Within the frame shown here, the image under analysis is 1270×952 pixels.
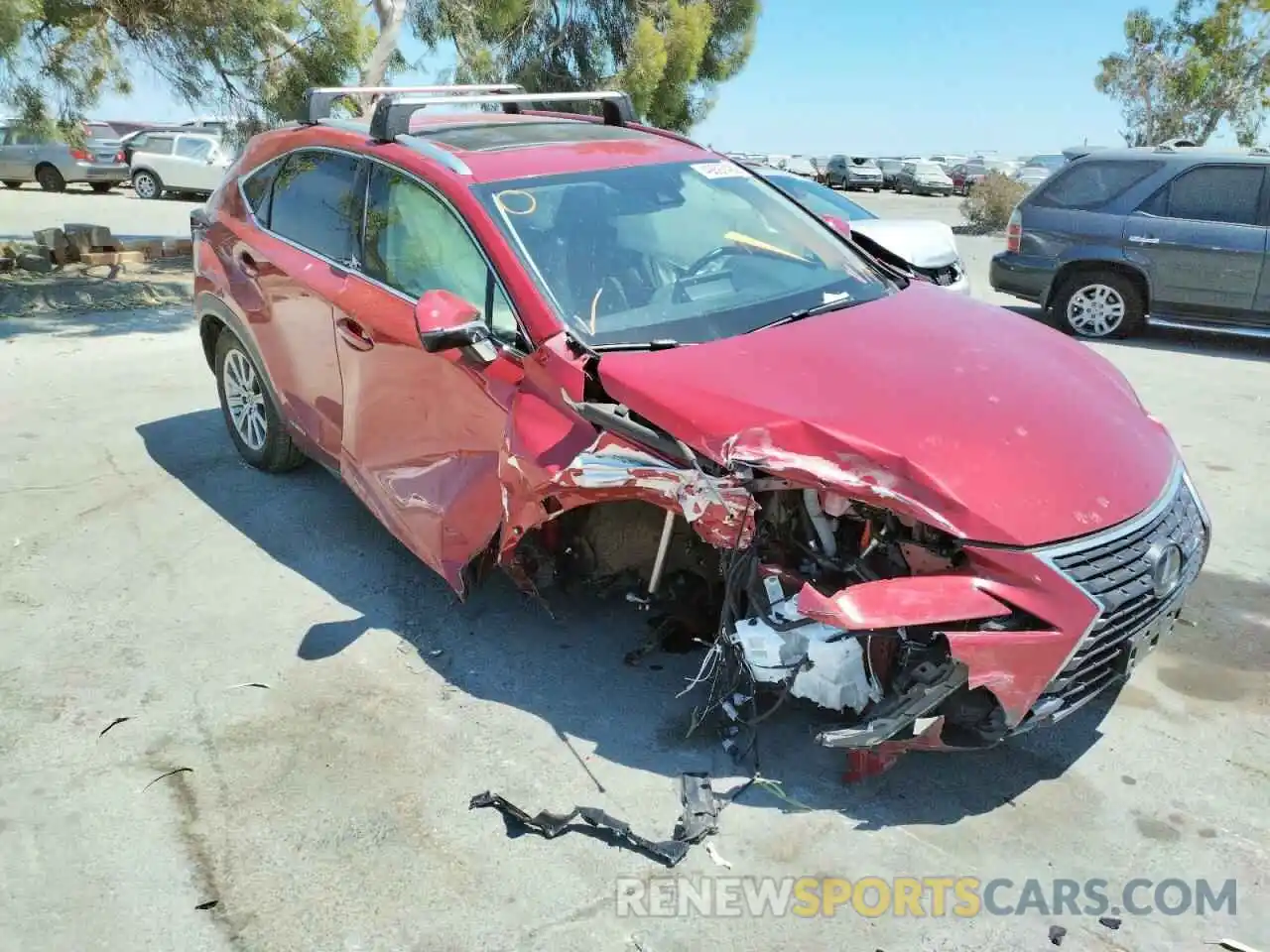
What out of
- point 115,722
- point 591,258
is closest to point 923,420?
point 591,258

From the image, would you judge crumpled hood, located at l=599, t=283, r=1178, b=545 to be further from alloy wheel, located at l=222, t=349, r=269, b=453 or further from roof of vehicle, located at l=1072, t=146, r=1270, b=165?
roof of vehicle, located at l=1072, t=146, r=1270, b=165

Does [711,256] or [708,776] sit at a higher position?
[711,256]

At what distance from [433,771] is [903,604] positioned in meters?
1.56

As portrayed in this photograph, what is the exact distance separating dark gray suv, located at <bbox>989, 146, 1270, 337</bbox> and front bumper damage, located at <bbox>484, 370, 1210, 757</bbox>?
6.54 meters

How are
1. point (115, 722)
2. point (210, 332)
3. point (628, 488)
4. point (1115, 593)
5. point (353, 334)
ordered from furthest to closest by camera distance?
point (210, 332)
point (353, 334)
point (115, 722)
point (628, 488)
point (1115, 593)

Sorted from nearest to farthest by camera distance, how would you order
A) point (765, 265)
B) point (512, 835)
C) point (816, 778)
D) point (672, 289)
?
point (512, 835), point (816, 778), point (672, 289), point (765, 265)

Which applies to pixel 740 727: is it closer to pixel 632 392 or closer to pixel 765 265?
pixel 632 392

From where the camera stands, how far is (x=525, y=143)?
4.14 m

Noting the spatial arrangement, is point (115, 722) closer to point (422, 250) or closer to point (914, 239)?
point (422, 250)

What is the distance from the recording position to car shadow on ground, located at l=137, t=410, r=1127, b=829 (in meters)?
3.11

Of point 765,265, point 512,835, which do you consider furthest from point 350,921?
point 765,265

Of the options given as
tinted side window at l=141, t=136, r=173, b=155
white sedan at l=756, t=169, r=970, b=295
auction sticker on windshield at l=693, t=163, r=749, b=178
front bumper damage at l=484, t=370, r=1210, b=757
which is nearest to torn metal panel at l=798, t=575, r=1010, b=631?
front bumper damage at l=484, t=370, r=1210, b=757

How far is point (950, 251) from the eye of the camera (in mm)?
7785

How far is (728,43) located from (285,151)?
16073 millimetres
